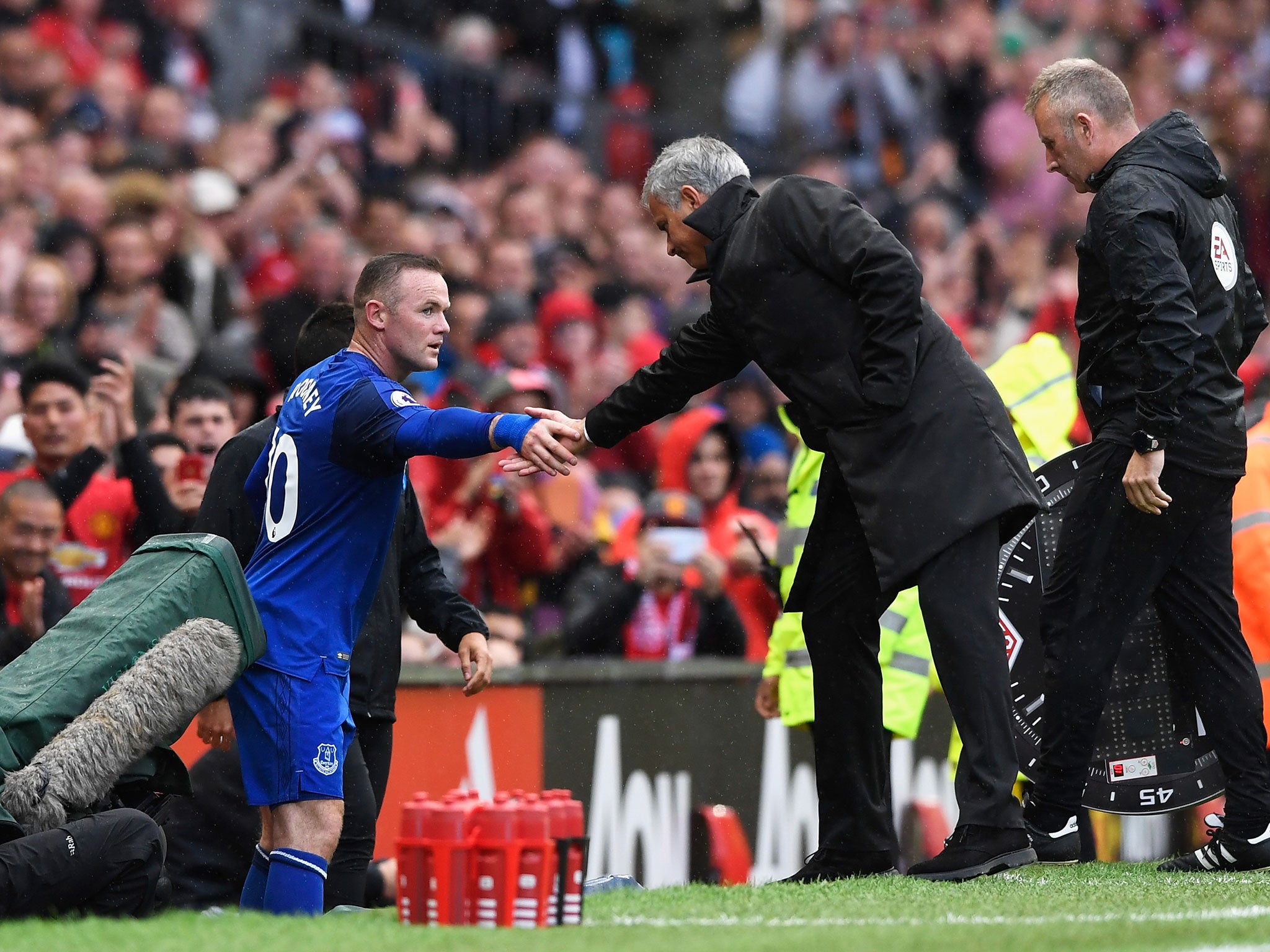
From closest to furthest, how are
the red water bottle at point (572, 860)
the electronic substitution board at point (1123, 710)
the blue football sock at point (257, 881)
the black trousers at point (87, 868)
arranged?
the red water bottle at point (572, 860) → the black trousers at point (87, 868) → the blue football sock at point (257, 881) → the electronic substitution board at point (1123, 710)

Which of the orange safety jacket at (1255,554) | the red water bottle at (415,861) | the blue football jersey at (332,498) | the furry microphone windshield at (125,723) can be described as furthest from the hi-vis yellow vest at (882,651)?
the red water bottle at (415,861)

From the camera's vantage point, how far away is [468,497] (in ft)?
29.6

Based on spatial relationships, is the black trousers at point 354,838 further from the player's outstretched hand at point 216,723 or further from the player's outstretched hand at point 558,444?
the player's outstretched hand at point 558,444

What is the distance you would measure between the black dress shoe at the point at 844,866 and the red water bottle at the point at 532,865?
5.67ft

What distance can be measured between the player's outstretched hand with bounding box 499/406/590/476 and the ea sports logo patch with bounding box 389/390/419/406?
35 cm

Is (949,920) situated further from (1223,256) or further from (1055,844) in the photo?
(1223,256)

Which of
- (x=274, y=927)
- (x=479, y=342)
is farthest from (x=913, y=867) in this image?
(x=479, y=342)

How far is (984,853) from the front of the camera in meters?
5.34

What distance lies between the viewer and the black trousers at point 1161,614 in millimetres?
5766

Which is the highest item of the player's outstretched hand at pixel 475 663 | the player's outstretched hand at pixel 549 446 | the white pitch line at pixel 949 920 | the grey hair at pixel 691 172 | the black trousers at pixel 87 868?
the grey hair at pixel 691 172

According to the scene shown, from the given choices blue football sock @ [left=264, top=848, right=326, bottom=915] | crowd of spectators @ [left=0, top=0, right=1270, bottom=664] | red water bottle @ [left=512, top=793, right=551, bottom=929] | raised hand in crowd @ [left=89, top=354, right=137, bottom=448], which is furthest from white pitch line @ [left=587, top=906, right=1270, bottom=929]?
raised hand in crowd @ [left=89, top=354, right=137, bottom=448]

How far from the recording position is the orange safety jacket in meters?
6.95

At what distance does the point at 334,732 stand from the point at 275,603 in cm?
37

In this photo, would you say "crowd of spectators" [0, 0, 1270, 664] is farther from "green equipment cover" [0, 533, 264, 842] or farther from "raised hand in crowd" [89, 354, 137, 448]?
"green equipment cover" [0, 533, 264, 842]
